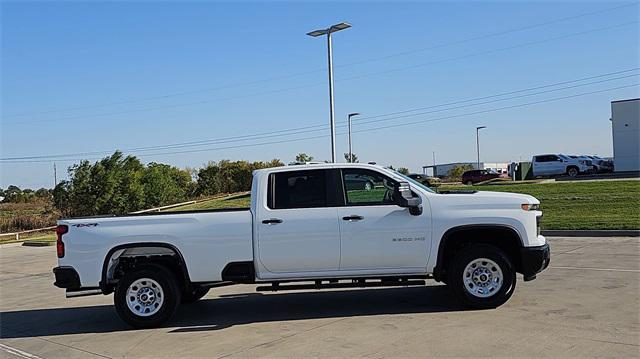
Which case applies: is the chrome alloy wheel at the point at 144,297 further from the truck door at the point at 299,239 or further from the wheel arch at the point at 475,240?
the wheel arch at the point at 475,240

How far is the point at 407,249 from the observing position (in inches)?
321

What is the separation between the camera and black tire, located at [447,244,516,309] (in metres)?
8.12

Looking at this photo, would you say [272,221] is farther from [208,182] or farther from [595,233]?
[208,182]

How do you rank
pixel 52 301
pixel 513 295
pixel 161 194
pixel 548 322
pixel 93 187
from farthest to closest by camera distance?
pixel 161 194 → pixel 93 187 → pixel 52 301 → pixel 513 295 → pixel 548 322

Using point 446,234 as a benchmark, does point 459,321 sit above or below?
below

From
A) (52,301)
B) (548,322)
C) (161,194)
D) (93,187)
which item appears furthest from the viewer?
(161,194)

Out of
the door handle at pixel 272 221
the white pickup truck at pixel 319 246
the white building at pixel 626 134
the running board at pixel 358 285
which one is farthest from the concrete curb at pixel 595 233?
the white building at pixel 626 134

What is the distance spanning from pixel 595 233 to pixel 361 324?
439 inches

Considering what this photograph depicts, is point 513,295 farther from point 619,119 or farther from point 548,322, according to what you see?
point 619,119

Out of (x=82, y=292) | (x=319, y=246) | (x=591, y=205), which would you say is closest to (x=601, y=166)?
(x=591, y=205)

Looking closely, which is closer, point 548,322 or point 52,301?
point 548,322

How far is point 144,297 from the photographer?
27.2 ft

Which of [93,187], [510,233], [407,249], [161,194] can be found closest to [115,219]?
[407,249]

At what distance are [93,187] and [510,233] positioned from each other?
39744mm
